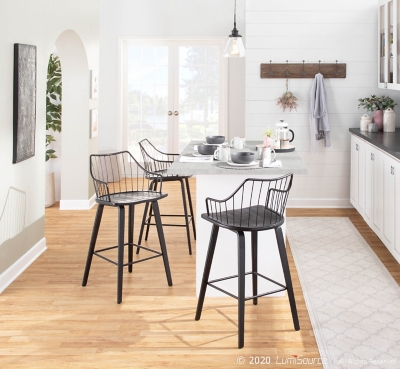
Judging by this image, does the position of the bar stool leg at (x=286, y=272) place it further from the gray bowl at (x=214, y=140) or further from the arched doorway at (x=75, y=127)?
the arched doorway at (x=75, y=127)

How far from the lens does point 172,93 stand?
29.8 ft

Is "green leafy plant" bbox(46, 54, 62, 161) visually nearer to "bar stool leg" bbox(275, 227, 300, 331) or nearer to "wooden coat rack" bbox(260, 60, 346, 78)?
"wooden coat rack" bbox(260, 60, 346, 78)

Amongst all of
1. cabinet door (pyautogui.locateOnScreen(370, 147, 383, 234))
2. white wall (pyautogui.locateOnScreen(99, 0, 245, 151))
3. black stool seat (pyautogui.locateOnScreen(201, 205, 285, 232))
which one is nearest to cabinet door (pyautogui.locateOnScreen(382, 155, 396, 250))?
cabinet door (pyautogui.locateOnScreen(370, 147, 383, 234))

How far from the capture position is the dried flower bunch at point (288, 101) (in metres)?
6.48

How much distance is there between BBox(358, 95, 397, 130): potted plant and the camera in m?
6.20

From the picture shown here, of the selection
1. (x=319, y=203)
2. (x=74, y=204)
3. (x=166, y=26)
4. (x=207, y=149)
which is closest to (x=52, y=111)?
(x=74, y=204)

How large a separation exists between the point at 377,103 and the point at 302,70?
2.92ft

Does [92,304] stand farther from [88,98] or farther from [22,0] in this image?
[88,98]

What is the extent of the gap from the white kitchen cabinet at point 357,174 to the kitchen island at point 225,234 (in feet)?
6.93

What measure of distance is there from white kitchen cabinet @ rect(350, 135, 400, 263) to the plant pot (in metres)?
3.47

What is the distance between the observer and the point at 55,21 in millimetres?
5203

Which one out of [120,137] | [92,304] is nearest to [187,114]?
[120,137]

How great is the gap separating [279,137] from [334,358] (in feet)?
7.04

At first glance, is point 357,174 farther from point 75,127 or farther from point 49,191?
point 49,191
